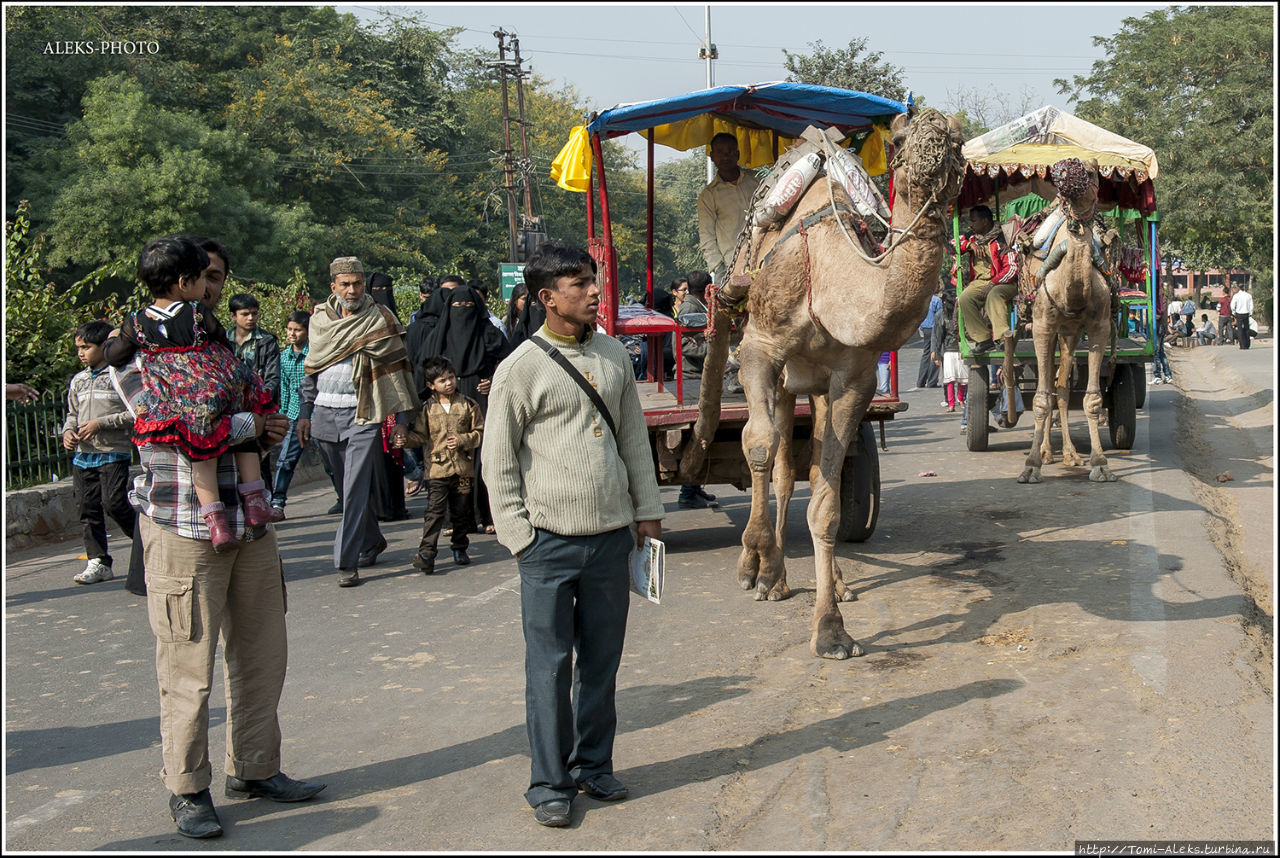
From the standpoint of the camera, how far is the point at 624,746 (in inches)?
199

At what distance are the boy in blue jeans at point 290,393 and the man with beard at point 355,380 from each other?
126 inches

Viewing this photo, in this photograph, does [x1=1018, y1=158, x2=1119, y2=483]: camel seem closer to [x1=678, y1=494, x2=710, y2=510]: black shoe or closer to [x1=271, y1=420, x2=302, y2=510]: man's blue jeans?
[x1=678, y1=494, x2=710, y2=510]: black shoe

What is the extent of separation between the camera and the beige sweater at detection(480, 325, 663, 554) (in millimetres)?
4336

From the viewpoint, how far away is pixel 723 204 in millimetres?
8633

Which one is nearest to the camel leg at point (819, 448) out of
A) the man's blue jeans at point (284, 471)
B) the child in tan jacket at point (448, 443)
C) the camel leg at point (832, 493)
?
the camel leg at point (832, 493)

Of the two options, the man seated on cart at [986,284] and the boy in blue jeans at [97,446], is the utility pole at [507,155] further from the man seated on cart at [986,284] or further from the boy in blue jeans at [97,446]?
the boy in blue jeans at [97,446]

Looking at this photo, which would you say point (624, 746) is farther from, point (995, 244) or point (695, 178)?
point (695, 178)

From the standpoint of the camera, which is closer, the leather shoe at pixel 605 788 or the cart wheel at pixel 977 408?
the leather shoe at pixel 605 788

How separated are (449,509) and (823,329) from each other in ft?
12.6

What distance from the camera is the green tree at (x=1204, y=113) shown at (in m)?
33.8

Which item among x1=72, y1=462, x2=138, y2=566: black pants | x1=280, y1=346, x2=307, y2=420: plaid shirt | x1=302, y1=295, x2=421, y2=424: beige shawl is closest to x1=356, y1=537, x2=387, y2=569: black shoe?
x1=302, y1=295, x2=421, y2=424: beige shawl

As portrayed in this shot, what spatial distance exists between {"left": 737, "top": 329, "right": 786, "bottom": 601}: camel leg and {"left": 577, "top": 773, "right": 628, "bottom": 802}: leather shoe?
2.72 metres

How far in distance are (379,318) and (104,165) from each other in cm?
2713

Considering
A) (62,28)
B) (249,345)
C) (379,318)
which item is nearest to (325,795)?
(379,318)
